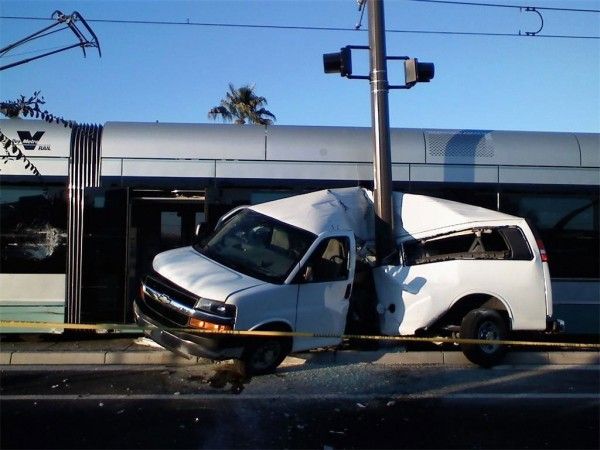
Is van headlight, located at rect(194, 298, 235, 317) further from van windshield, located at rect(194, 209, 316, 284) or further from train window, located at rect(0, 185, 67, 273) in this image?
train window, located at rect(0, 185, 67, 273)

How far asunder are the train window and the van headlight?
3.31m

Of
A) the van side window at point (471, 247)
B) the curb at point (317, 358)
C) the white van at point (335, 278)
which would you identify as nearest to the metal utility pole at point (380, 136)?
the white van at point (335, 278)

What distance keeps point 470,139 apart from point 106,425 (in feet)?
23.8

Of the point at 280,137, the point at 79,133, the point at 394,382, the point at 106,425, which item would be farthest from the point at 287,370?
the point at 79,133

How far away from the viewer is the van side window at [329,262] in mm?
8181

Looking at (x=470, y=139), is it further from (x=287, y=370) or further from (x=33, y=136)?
(x=33, y=136)

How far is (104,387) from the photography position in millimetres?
7492

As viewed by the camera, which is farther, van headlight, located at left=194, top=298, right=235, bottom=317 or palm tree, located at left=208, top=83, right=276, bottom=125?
palm tree, located at left=208, top=83, right=276, bottom=125

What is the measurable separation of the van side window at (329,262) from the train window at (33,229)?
3914 mm

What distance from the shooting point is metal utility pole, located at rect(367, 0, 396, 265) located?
9453mm

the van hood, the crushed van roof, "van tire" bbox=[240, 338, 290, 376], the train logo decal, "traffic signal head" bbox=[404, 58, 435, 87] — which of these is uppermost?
"traffic signal head" bbox=[404, 58, 435, 87]

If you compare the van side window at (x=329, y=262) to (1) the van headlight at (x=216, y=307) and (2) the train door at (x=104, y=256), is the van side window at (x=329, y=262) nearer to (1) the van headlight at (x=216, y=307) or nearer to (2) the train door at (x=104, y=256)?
(1) the van headlight at (x=216, y=307)

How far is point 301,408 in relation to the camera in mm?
6707

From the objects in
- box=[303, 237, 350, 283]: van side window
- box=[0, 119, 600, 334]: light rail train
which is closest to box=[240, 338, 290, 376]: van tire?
box=[303, 237, 350, 283]: van side window
